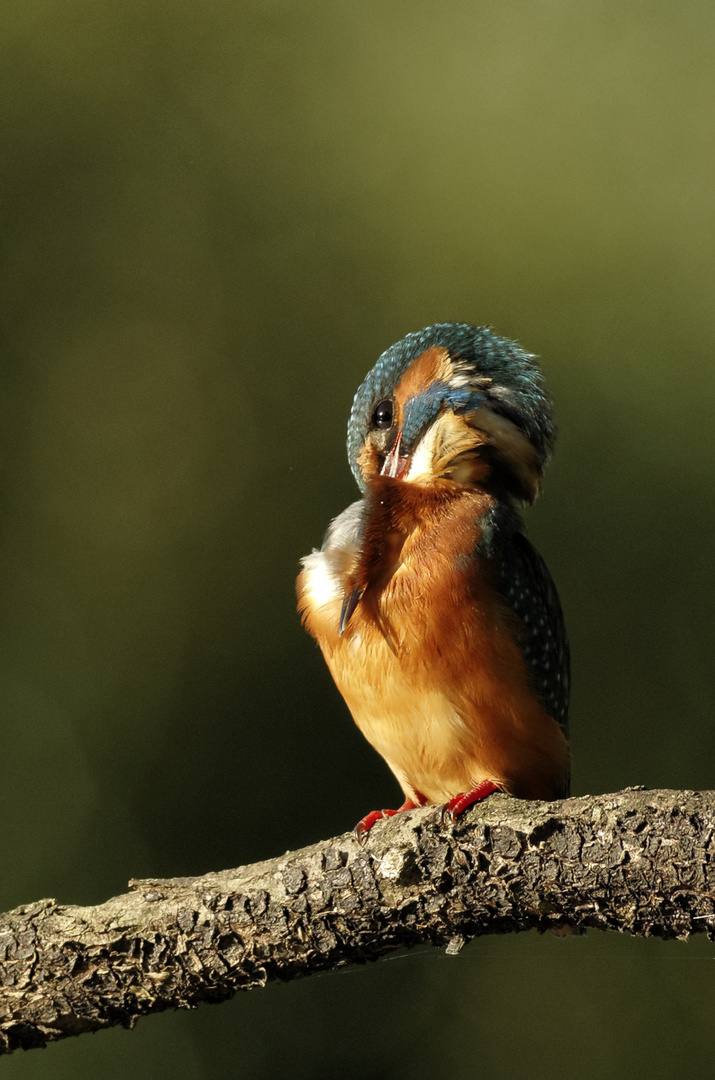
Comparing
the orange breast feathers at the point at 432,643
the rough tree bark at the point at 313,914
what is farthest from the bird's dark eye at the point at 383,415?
the rough tree bark at the point at 313,914

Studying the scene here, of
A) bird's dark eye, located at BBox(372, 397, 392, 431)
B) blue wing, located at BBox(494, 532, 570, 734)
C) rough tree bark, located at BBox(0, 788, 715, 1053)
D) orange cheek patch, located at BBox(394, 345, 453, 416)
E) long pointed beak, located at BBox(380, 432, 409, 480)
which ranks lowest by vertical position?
rough tree bark, located at BBox(0, 788, 715, 1053)

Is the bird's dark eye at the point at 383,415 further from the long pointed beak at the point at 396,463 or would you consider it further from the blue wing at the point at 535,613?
the blue wing at the point at 535,613

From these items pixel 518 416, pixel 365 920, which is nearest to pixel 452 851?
pixel 365 920

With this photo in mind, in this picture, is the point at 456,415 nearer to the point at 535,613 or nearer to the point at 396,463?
the point at 396,463

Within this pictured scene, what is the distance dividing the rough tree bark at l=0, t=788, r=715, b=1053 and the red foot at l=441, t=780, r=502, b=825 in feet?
0.05

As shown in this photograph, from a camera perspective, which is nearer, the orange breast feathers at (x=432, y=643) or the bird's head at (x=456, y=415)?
the orange breast feathers at (x=432, y=643)

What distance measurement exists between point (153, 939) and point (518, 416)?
98 cm

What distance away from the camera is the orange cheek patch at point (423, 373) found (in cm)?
182

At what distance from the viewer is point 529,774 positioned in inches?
64.4

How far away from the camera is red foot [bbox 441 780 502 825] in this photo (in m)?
1.31

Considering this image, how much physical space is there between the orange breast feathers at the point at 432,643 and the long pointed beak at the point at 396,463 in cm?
12

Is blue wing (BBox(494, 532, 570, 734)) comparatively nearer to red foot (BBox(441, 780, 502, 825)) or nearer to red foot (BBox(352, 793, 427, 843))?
red foot (BBox(441, 780, 502, 825))

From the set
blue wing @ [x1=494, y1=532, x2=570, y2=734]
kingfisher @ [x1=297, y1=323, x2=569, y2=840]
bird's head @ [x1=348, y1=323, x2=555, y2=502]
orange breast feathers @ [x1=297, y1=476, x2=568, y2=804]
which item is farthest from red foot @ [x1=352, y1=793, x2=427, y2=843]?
bird's head @ [x1=348, y1=323, x2=555, y2=502]

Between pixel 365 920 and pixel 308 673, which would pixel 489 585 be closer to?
pixel 365 920
